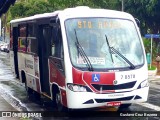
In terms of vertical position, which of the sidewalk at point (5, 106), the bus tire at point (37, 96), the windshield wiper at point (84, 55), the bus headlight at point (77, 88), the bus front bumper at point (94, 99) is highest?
the windshield wiper at point (84, 55)

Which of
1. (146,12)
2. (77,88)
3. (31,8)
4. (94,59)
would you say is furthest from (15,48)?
(31,8)

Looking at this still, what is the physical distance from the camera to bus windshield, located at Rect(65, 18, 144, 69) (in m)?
9.59

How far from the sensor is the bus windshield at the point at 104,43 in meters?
9.59

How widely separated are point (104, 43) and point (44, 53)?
248 cm

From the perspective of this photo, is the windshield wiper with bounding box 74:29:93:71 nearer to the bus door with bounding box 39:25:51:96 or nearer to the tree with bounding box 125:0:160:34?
the bus door with bounding box 39:25:51:96

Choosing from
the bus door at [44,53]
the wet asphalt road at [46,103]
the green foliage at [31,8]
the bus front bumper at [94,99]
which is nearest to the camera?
the bus front bumper at [94,99]

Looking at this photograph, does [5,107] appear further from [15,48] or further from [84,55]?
[15,48]

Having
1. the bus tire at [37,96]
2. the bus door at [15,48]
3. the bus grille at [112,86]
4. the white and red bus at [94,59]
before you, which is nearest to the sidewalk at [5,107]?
the white and red bus at [94,59]

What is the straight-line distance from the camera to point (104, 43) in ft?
32.3

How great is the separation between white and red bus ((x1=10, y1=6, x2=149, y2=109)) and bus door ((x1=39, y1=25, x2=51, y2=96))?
0.06m

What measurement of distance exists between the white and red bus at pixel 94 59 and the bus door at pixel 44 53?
0.20 feet

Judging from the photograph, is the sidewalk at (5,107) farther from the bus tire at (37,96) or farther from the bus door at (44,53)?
the bus tire at (37,96)

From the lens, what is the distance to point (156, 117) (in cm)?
995

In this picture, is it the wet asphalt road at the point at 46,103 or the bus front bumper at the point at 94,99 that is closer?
the bus front bumper at the point at 94,99
